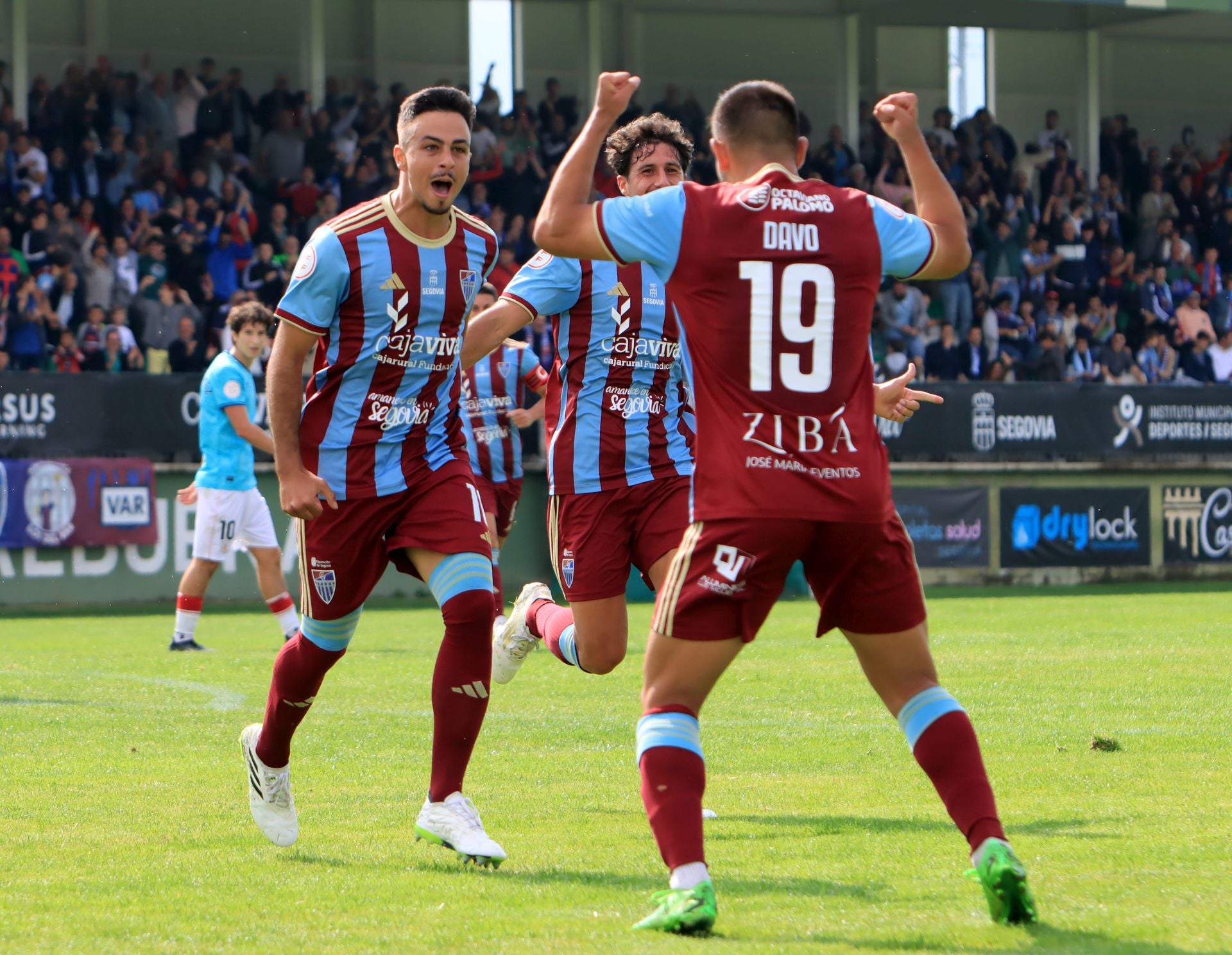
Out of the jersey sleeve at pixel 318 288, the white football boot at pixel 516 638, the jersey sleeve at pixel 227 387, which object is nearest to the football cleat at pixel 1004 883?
the jersey sleeve at pixel 318 288

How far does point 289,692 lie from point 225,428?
7.99 meters

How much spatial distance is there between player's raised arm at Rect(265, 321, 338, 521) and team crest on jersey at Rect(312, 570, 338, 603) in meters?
0.21

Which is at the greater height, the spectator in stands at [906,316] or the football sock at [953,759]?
the spectator in stands at [906,316]

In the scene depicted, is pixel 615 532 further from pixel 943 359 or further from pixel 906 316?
pixel 906 316

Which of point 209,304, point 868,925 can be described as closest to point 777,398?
point 868,925

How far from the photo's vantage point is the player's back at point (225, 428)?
1341 cm

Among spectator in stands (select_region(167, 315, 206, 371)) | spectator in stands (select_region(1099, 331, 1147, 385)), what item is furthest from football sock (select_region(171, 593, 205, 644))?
spectator in stands (select_region(1099, 331, 1147, 385))

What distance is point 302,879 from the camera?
530 centimetres

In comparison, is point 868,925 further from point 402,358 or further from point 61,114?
point 61,114

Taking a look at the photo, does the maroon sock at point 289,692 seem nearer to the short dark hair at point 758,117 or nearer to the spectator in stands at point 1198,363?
the short dark hair at point 758,117

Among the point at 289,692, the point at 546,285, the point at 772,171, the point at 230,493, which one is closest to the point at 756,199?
the point at 772,171

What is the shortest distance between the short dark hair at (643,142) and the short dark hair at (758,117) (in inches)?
87.5

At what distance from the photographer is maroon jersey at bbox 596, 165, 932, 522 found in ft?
14.7

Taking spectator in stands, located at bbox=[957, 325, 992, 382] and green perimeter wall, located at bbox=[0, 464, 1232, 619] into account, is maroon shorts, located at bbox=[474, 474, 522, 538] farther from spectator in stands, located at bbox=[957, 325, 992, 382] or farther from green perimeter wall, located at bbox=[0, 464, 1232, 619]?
spectator in stands, located at bbox=[957, 325, 992, 382]
